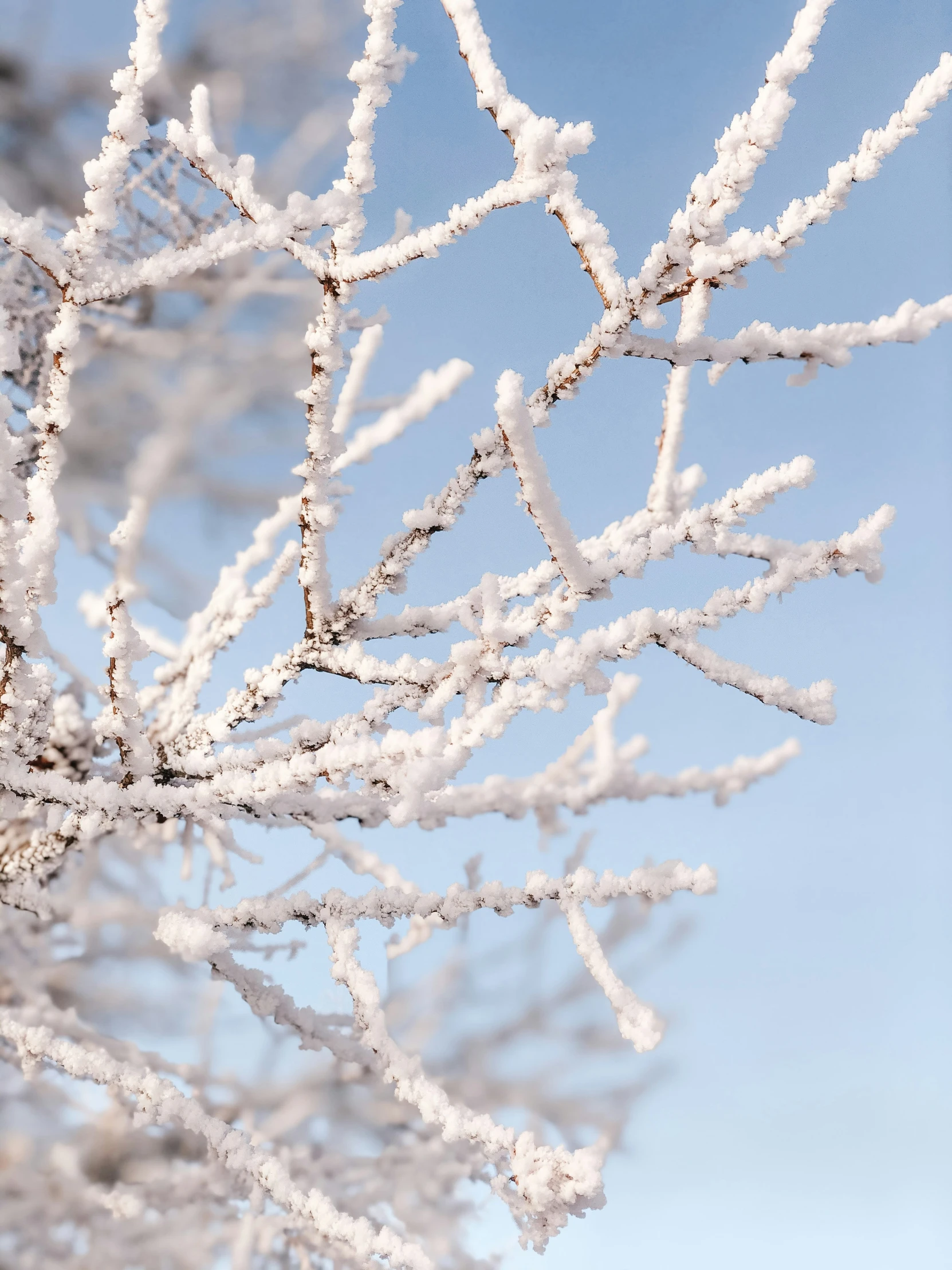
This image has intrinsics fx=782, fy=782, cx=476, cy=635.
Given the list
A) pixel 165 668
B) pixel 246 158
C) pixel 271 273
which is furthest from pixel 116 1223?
pixel 271 273

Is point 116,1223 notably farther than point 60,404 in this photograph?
Yes

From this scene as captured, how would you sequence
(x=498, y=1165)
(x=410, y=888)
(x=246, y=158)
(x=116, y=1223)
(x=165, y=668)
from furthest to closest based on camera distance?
(x=116, y=1223) < (x=165, y=668) < (x=410, y=888) < (x=498, y=1165) < (x=246, y=158)

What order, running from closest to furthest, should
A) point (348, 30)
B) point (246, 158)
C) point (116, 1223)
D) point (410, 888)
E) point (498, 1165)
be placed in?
point (246, 158) < point (498, 1165) < point (410, 888) < point (116, 1223) < point (348, 30)

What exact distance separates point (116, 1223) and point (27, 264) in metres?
4.45

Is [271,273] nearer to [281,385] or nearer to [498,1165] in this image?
[281,385]

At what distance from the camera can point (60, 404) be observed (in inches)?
46.1

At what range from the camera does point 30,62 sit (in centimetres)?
381

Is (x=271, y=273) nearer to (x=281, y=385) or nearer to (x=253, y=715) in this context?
(x=281, y=385)

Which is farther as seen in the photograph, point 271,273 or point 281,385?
point 281,385

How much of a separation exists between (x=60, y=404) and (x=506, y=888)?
3.50 feet

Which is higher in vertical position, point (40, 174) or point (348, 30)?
point (348, 30)

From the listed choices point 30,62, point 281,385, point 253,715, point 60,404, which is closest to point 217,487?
point 281,385

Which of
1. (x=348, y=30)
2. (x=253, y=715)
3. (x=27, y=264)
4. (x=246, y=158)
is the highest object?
(x=348, y=30)

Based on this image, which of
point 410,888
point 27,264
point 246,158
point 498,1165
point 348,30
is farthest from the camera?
point 348,30
